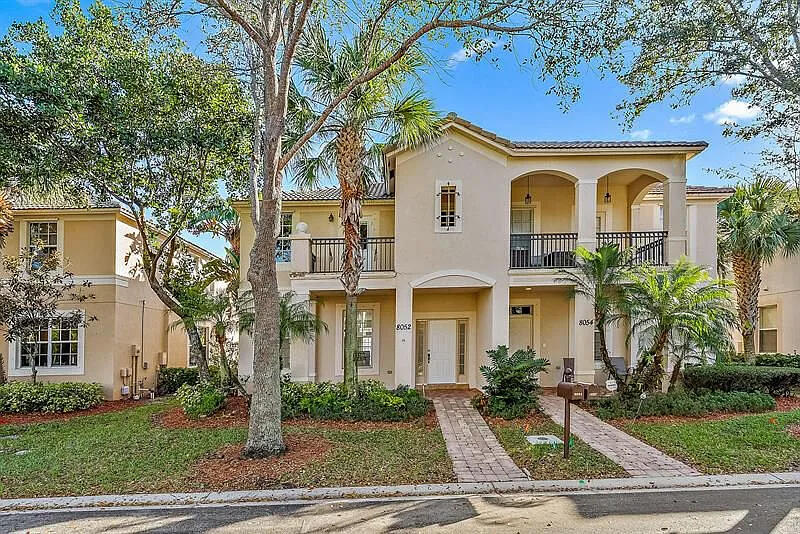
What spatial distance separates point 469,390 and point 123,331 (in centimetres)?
1085

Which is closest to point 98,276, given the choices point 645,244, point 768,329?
point 645,244

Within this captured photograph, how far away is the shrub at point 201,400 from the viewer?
1152 centimetres

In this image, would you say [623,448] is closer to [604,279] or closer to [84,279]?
[604,279]

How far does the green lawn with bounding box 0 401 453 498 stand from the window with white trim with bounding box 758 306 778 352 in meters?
16.9

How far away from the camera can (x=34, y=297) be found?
13.2 meters

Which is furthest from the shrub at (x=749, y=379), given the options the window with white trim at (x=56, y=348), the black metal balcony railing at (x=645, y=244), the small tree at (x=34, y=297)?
the window with white trim at (x=56, y=348)

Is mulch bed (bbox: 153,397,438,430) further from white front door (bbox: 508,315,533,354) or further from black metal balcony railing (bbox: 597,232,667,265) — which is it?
black metal balcony railing (bbox: 597,232,667,265)

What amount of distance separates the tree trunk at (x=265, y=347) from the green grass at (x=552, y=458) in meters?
4.04

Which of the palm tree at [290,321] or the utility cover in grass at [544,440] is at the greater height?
the palm tree at [290,321]

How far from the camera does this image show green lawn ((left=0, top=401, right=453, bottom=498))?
7.09 m

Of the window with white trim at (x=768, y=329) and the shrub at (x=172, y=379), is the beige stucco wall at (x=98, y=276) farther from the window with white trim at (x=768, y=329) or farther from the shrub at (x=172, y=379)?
the window with white trim at (x=768, y=329)

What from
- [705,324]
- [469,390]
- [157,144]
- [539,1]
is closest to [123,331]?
[157,144]

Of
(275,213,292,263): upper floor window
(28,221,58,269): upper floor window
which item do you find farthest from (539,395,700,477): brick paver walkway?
(28,221,58,269): upper floor window

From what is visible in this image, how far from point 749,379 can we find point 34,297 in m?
18.5
